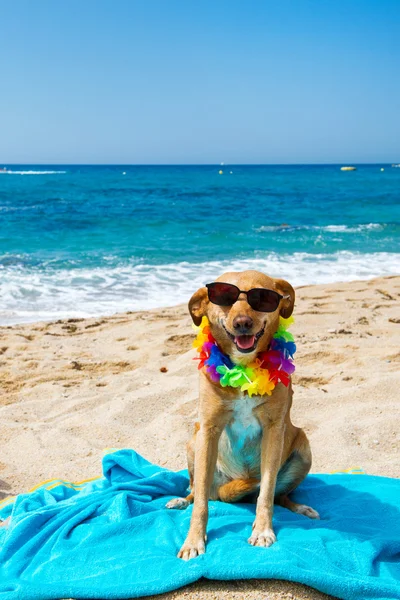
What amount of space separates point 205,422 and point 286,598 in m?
0.94

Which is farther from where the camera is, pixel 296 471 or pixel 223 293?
pixel 296 471

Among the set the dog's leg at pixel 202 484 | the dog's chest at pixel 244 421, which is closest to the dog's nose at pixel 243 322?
the dog's chest at pixel 244 421

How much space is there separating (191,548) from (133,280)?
9512mm

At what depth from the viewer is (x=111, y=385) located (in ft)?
19.9

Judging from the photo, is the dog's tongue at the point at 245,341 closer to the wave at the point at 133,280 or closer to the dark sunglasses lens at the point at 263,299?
the dark sunglasses lens at the point at 263,299

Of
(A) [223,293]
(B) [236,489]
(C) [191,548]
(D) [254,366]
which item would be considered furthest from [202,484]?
(A) [223,293]

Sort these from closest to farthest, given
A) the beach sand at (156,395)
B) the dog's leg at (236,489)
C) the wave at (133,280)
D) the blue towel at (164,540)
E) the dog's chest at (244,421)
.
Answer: the blue towel at (164,540) → the dog's chest at (244,421) → the dog's leg at (236,489) → the beach sand at (156,395) → the wave at (133,280)

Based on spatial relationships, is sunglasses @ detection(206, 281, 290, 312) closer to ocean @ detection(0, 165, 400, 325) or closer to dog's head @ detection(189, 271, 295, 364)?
dog's head @ detection(189, 271, 295, 364)

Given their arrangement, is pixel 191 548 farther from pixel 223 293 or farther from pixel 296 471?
pixel 223 293

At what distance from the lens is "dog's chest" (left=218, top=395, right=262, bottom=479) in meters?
3.24

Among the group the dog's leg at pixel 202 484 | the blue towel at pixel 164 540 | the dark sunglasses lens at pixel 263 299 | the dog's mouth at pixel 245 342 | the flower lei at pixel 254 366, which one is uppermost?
the dark sunglasses lens at pixel 263 299

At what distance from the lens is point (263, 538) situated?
3025 millimetres

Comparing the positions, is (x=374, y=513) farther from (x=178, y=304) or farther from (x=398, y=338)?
(x=178, y=304)

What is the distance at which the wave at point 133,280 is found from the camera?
32.7ft
